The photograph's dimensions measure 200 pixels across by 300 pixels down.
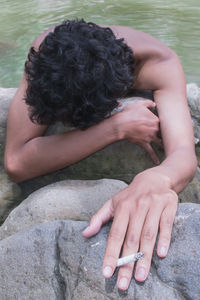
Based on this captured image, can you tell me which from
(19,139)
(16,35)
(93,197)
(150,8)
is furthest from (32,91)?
(150,8)

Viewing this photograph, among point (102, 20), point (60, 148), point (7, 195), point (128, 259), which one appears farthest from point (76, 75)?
point (102, 20)

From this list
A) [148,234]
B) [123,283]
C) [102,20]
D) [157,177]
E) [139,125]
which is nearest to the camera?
[123,283]

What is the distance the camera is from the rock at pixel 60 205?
209 centimetres

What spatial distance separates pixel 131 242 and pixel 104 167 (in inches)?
43.9

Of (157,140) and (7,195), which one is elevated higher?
(157,140)

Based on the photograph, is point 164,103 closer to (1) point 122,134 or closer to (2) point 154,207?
(1) point 122,134

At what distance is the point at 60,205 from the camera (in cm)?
212

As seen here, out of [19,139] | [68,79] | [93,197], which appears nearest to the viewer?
[68,79]

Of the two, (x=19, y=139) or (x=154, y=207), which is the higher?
(x=154, y=207)

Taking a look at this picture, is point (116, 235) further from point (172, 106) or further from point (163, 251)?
point (172, 106)

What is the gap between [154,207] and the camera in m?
1.61

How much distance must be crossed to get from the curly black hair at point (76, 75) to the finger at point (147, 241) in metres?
0.70

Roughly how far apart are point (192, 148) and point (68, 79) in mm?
791

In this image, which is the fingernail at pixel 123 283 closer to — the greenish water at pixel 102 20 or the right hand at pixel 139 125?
the right hand at pixel 139 125
